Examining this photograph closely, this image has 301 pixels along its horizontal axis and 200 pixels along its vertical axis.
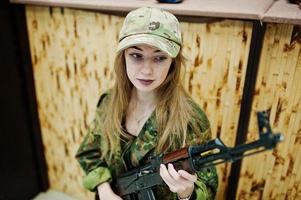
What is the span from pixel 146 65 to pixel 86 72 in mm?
749

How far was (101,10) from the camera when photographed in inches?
55.1

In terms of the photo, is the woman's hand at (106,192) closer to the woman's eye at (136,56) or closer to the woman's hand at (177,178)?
the woman's hand at (177,178)

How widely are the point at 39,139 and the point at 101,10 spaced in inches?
39.1

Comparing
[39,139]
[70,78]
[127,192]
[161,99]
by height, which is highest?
[161,99]

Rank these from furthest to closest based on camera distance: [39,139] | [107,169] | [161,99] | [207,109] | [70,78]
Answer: [39,139] → [70,78] → [207,109] → [107,169] → [161,99]

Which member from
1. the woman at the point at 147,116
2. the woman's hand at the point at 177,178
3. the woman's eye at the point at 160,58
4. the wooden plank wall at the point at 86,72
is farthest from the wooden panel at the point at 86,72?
the woman's hand at the point at 177,178

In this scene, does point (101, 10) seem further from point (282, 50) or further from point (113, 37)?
point (282, 50)

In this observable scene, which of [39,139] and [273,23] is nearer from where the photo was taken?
[273,23]

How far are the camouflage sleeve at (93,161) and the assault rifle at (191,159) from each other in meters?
0.07

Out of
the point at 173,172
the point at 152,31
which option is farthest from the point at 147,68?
the point at 173,172

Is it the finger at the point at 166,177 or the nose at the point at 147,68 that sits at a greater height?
the nose at the point at 147,68

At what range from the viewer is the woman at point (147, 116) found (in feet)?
3.01

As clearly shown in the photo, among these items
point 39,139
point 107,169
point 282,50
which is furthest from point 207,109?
point 39,139

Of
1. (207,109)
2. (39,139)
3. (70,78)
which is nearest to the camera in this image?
(207,109)
